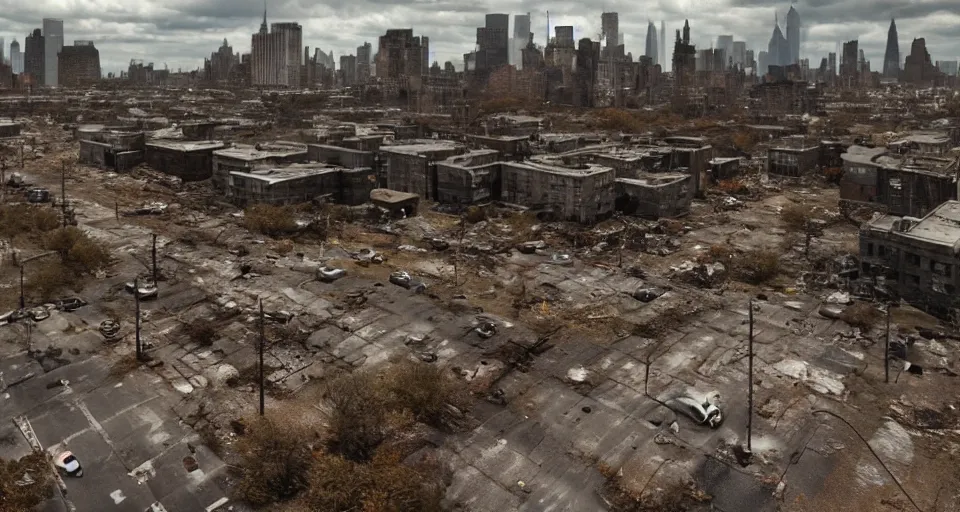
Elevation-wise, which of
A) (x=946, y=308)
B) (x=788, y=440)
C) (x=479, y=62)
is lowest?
(x=788, y=440)

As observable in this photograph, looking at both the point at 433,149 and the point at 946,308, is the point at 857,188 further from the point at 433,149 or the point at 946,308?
the point at 433,149

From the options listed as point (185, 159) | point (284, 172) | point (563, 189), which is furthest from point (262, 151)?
point (563, 189)

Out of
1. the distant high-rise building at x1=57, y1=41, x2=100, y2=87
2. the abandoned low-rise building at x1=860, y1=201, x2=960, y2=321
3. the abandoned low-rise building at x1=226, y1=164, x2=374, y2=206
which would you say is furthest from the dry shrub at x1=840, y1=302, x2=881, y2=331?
the distant high-rise building at x1=57, y1=41, x2=100, y2=87

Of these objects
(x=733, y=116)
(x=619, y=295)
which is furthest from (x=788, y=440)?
(x=733, y=116)

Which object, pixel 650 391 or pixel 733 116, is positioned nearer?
pixel 650 391

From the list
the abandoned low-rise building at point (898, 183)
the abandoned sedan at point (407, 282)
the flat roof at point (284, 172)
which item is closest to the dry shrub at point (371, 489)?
the abandoned sedan at point (407, 282)

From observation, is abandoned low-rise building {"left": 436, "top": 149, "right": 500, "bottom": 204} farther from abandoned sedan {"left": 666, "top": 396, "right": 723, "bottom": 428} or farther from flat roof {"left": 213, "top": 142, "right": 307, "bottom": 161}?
abandoned sedan {"left": 666, "top": 396, "right": 723, "bottom": 428}

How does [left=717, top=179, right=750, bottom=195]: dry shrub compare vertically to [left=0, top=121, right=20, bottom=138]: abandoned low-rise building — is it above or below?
below
